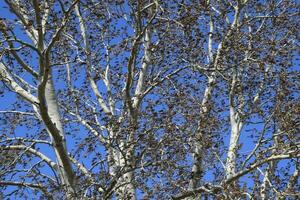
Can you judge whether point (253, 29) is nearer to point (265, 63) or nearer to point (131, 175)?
point (265, 63)

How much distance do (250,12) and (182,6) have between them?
3.97 meters

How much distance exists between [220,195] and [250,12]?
297 inches

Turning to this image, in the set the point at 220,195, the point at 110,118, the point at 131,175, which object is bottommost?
the point at 220,195

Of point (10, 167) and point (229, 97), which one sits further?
point (229, 97)

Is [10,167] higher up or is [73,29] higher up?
[73,29]

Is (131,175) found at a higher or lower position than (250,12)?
lower

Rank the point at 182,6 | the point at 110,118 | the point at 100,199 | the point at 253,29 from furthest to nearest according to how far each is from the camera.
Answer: the point at 253,29 → the point at 182,6 → the point at 110,118 → the point at 100,199

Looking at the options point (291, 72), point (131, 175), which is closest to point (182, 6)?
point (291, 72)

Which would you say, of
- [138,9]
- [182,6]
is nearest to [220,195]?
[138,9]

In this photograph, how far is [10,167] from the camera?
10.5 metres

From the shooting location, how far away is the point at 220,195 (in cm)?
991

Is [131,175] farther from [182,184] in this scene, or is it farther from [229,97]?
[229,97]

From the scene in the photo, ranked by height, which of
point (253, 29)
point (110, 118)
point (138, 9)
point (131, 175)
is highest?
point (253, 29)

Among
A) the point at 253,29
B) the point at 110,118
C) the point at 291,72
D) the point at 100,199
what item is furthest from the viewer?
the point at 253,29
